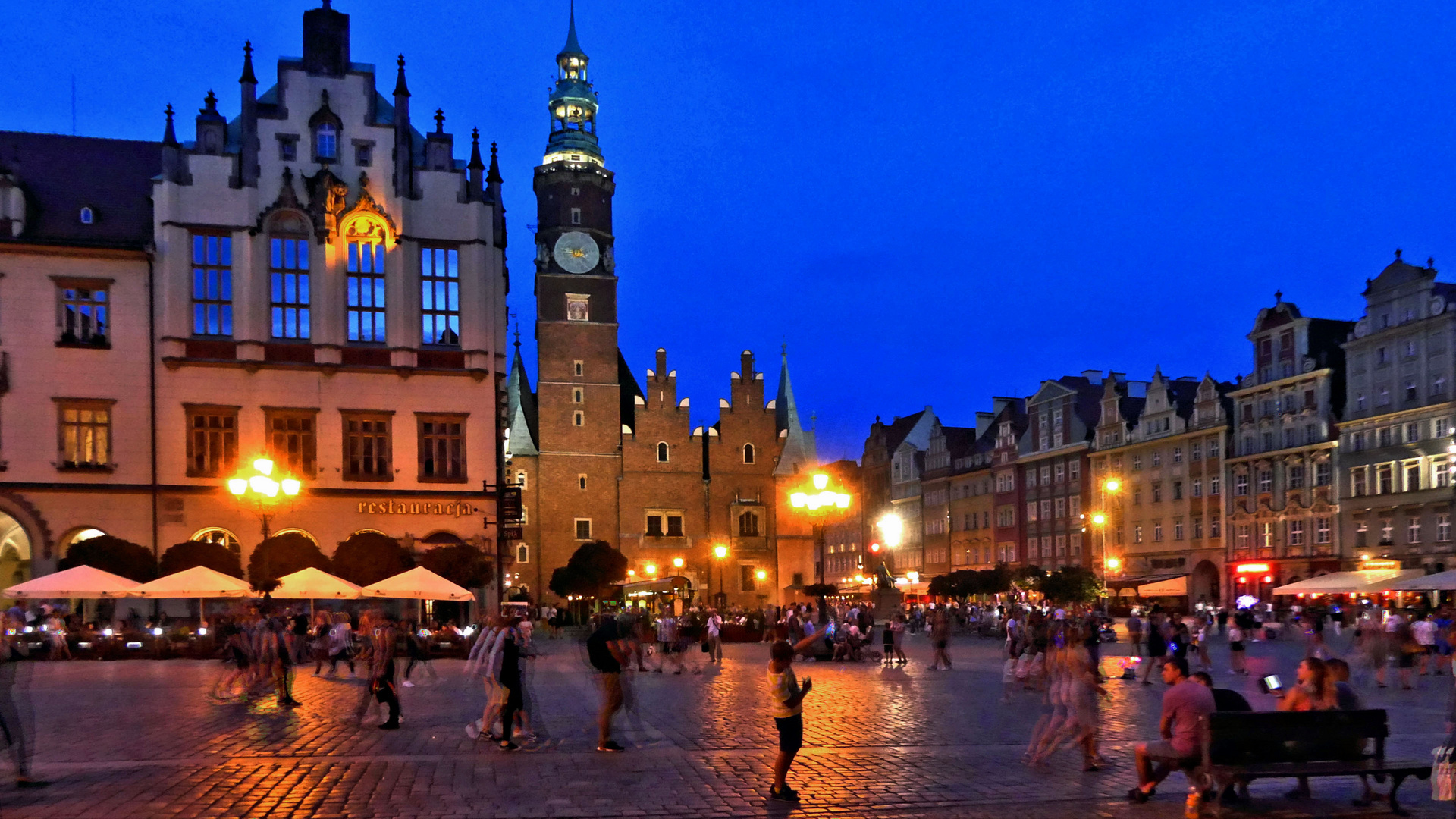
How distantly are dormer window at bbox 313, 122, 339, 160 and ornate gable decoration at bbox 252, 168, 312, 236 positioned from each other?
1.27 meters

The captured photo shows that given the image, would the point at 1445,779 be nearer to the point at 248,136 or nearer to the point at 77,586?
the point at 77,586

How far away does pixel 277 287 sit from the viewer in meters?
42.0

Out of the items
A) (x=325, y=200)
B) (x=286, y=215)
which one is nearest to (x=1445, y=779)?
(x=325, y=200)

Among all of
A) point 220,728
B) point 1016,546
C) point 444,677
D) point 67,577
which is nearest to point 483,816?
point 220,728

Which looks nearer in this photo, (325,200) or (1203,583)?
(325,200)

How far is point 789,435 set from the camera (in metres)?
82.6

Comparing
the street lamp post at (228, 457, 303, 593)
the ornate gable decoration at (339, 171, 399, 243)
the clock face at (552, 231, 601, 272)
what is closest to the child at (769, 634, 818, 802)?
the street lamp post at (228, 457, 303, 593)

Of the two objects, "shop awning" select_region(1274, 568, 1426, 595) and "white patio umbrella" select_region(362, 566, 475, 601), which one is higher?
"white patio umbrella" select_region(362, 566, 475, 601)

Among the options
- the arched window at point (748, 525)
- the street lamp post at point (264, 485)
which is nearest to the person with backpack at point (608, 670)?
the street lamp post at point (264, 485)

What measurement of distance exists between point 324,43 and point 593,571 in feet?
94.9

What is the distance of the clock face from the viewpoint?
76.4 metres

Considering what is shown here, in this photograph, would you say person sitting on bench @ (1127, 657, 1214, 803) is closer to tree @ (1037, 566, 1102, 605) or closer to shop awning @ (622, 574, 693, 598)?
tree @ (1037, 566, 1102, 605)

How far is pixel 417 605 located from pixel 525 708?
2840 cm

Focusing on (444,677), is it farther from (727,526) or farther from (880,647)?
(727,526)
